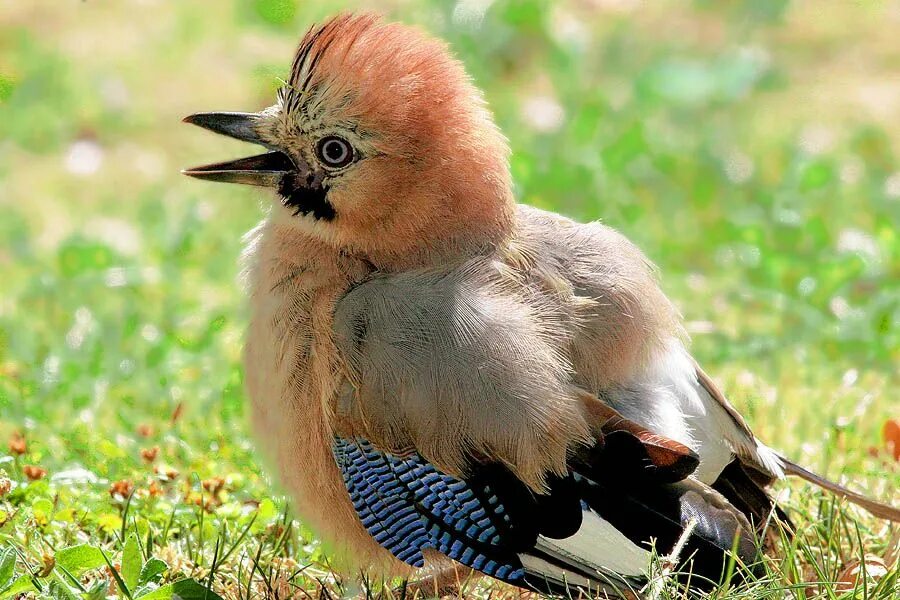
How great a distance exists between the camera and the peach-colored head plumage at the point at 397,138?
347 centimetres

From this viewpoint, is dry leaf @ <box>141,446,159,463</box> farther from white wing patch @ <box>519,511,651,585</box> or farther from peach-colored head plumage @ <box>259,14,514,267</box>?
white wing patch @ <box>519,511,651,585</box>

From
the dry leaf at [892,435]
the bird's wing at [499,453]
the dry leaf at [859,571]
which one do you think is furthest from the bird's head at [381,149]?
the dry leaf at [892,435]

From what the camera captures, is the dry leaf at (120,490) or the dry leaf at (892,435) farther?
the dry leaf at (892,435)

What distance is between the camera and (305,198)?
3646mm

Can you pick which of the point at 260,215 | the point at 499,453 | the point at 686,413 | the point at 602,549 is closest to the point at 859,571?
the point at 686,413

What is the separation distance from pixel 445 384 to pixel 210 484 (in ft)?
3.24

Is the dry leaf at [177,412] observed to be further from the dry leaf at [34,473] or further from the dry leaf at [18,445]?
the dry leaf at [34,473]

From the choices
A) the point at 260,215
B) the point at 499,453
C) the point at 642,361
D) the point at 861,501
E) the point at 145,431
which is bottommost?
the point at 145,431

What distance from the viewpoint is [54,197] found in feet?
21.7

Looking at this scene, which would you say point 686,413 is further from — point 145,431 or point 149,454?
point 145,431

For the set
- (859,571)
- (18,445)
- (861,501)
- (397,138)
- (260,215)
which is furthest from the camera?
(260,215)

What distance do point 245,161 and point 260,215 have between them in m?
2.66

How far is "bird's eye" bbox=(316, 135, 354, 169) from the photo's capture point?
355 cm

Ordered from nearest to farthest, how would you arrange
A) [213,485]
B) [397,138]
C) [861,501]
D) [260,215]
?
[397,138]
[861,501]
[213,485]
[260,215]
